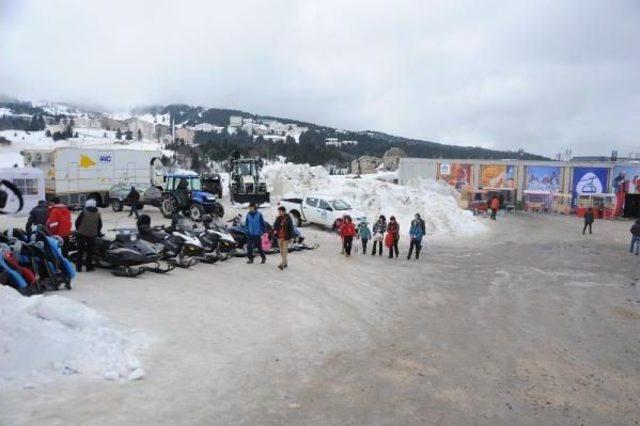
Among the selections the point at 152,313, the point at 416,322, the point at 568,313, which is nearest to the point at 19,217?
the point at 152,313

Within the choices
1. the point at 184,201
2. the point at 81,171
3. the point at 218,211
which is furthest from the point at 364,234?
the point at 81,171

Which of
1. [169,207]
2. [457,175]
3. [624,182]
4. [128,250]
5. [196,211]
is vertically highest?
[457,175]

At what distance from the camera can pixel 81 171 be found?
2767 cm

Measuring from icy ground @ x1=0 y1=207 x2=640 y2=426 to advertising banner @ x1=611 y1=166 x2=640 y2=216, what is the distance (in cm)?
3191

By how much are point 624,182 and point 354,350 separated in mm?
44243

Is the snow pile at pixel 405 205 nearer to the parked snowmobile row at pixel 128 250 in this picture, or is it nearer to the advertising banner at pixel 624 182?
the parked snowmobile row at pixel 128 250

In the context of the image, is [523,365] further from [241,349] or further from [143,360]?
[143,360]

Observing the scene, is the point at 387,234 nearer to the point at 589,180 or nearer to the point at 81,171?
the point at 81,171

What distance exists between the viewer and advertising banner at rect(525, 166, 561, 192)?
4750 centimetres

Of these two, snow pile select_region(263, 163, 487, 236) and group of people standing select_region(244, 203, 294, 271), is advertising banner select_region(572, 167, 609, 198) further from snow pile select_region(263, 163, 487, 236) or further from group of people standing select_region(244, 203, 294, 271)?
group of people standing select_region(244, 203, 294, 271)

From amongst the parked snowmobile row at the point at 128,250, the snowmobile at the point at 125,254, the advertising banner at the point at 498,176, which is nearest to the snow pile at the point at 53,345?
the parked snowmobile row at the point at 128,250

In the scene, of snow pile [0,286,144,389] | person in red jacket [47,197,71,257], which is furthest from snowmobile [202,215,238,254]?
snow pile [0,286,144,389]

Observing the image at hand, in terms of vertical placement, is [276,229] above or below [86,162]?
below

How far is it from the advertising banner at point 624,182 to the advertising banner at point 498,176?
8192 mm
